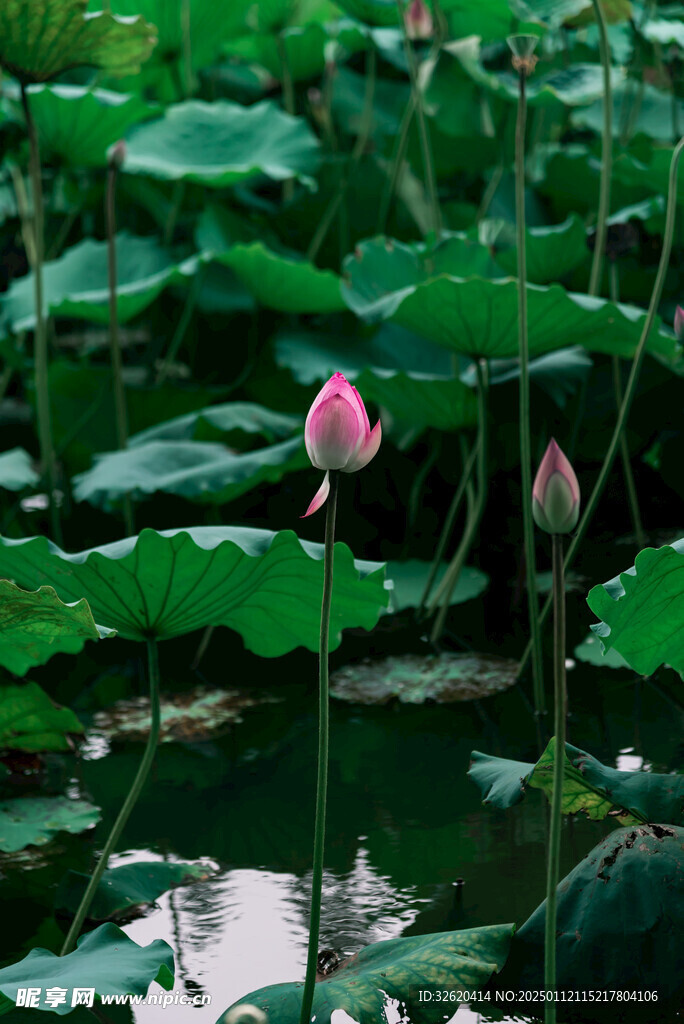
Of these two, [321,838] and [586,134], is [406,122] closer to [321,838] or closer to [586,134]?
[586,134]

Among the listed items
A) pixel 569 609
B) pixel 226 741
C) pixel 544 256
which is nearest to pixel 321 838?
pixel 226 741

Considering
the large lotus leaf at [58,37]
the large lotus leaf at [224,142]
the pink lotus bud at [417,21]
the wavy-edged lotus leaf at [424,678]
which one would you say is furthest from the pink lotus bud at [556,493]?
the large lotus leaf at [224,142]

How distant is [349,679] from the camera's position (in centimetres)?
163

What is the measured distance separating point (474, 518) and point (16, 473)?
798 mm

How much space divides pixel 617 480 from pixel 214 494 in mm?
1036

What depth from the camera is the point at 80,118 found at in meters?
2.23

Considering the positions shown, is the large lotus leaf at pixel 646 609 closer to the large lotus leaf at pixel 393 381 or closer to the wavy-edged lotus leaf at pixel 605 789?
the wavy-edged lotus leaf at pixel 605 789

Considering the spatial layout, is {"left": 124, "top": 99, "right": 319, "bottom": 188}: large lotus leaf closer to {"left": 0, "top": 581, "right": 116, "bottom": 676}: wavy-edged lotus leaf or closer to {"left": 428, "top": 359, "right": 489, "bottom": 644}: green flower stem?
{"left": 428, "top": 359, "right": 489, "bottom": 644}: green flower stem

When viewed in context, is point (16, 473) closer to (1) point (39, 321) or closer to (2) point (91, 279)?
(1) point (39, 321)

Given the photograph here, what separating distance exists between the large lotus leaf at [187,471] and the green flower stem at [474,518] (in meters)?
0.29

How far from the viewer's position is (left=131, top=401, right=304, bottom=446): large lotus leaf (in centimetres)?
187

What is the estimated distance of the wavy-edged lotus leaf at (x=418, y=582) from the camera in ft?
6.13

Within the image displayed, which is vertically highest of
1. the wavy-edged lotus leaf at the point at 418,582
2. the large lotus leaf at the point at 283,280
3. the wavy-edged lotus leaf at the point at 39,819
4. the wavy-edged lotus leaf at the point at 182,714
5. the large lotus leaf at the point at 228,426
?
the large lotus leaf at the point at 283,280

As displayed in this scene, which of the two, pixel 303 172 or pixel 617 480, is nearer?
pixel 617 480
